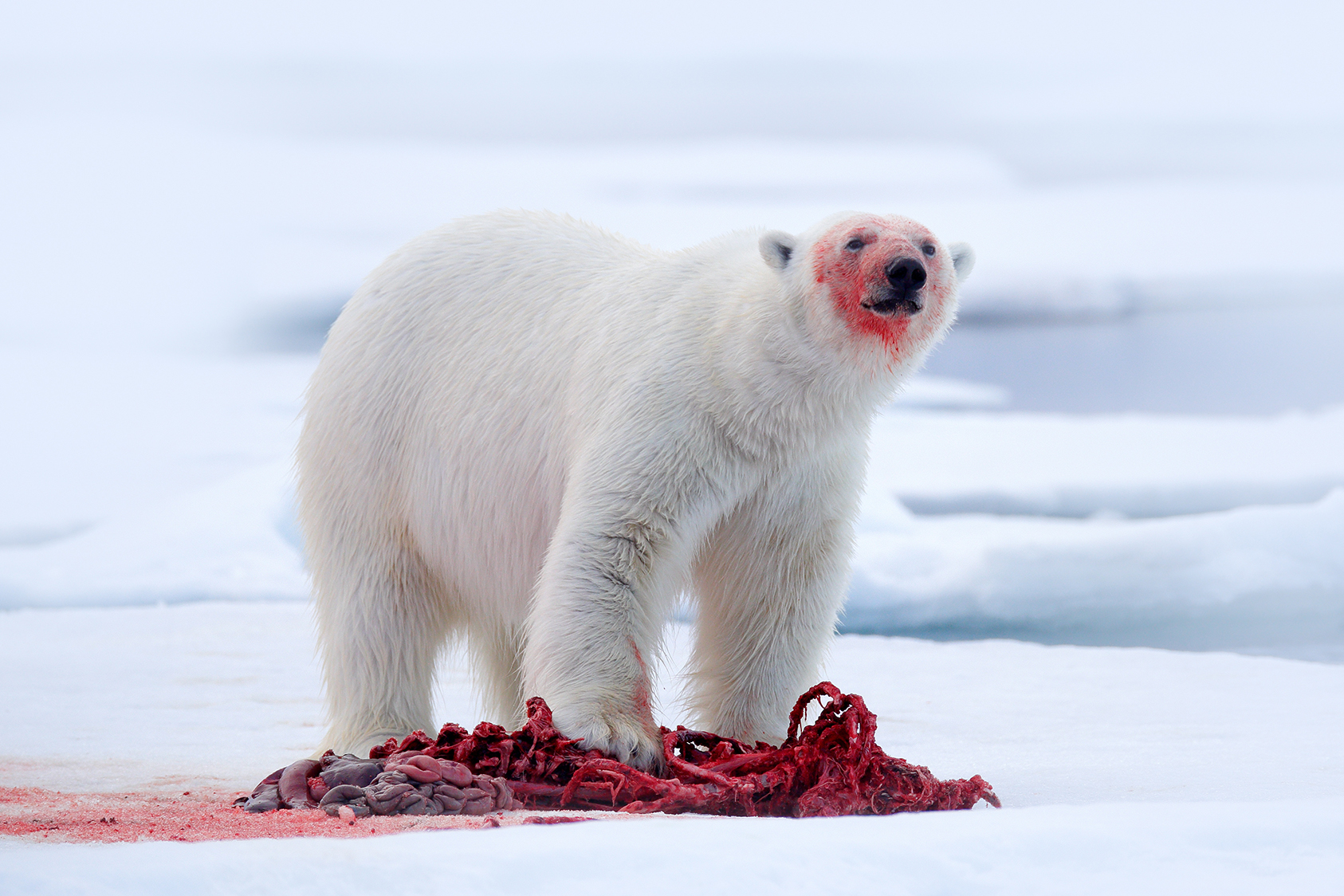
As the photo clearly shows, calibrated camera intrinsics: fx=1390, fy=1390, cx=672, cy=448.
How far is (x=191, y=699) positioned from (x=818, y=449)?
11.5 feet

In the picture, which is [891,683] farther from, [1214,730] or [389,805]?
[389,805]

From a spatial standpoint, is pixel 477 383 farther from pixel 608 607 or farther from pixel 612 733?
pixel 612 733

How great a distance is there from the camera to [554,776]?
11.2 ft

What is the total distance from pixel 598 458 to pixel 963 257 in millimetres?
1248

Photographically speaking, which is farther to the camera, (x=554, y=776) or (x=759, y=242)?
(x=759, y=242)

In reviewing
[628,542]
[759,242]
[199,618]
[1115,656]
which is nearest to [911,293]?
[759,242]

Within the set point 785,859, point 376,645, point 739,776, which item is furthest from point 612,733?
point 785,859

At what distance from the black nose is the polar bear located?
0.04 ft

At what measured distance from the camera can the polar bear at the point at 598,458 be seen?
3.66 metres

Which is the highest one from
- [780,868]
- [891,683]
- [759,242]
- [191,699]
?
[759,242]

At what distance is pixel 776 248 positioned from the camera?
3709 mm

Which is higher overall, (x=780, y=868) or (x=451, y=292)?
(x=451, y=292)

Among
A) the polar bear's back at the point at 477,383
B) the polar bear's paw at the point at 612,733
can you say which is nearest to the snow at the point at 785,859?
the polar bear's paw at the point at 612,733

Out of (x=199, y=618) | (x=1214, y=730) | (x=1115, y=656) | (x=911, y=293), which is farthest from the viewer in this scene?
(x=199, y=618)
